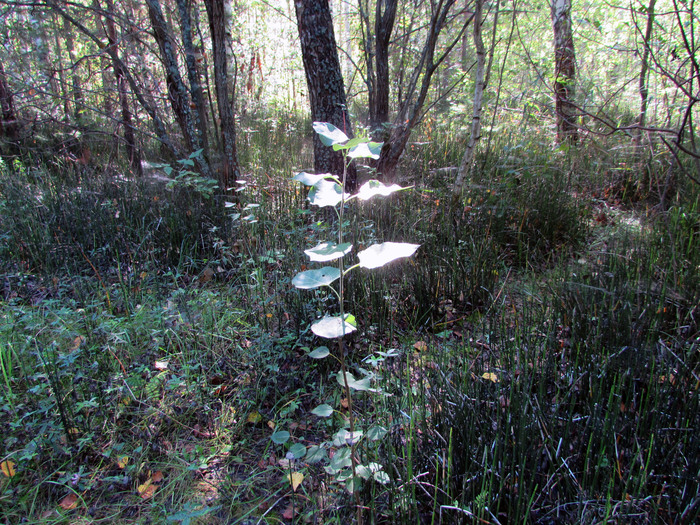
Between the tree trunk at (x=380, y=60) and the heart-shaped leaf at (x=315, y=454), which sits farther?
the tree trunk at (x=380, y=60)

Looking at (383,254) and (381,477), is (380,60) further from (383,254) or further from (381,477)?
(381,477)

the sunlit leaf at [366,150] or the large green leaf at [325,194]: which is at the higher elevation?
the sunlit leaf at [366,150]

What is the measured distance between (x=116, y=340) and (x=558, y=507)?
1.95 m

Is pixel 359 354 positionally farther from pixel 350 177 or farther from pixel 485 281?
pixel 350 177

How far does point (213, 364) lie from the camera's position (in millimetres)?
1869

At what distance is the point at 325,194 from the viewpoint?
2.86 feet

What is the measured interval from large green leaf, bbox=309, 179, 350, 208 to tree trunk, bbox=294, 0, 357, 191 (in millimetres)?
2283

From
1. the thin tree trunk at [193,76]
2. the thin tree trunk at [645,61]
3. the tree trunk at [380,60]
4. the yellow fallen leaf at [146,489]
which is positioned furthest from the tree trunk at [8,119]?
the thin tree trunk at [645,61]

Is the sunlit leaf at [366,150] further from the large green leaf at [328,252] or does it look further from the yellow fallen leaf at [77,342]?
the yellow fallen leaf at [77,342]

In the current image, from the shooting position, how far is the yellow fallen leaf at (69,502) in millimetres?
1293

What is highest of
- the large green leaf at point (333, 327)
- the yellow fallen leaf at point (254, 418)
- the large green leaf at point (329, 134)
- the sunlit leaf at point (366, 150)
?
the large green leaf at point (329, 134)

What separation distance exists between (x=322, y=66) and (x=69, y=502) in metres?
3.18

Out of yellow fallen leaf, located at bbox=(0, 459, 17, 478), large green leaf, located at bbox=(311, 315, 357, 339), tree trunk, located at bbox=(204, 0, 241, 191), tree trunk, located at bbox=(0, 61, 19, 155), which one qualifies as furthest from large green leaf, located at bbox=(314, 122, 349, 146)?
tree trunk, located at bbox=(0, 61, 19, 155)

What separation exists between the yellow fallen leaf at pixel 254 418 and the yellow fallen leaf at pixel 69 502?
2.01 ft
